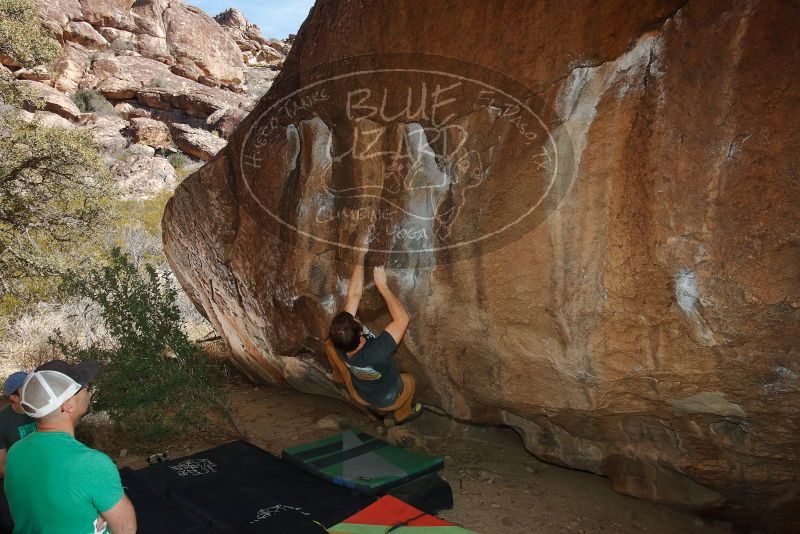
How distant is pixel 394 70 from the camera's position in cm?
322

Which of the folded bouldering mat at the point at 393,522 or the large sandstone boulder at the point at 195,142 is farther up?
the large sandstone boulder at the point at 195,142

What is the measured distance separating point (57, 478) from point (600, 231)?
2263 millimetres

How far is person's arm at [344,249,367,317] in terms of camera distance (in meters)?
3.54

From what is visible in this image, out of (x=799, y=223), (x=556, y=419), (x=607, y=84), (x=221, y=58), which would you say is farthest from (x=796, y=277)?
(x=221, y=58)

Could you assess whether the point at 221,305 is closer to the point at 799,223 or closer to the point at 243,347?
the point at 243,347

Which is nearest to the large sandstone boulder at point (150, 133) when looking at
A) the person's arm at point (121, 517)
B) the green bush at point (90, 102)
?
the green bush at point (90, 102)

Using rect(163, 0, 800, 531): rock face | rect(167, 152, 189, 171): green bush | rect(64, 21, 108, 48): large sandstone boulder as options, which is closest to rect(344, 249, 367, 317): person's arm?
rect(163, 0, 800, 531): rock face

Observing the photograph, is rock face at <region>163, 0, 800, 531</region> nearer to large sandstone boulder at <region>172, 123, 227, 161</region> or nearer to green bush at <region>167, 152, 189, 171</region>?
green bush at <region>167, 152, 189, 171</region>

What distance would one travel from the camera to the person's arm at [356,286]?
3541 millimetres

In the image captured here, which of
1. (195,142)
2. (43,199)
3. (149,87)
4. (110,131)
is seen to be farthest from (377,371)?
(149,87)

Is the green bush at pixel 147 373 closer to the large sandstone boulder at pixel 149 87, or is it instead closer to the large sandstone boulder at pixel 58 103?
the large sandstone boulder at pixel 58 103

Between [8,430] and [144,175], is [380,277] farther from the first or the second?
[144,175]

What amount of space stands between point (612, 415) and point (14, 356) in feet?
21.0

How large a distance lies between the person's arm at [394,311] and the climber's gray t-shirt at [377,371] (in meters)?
0.04
